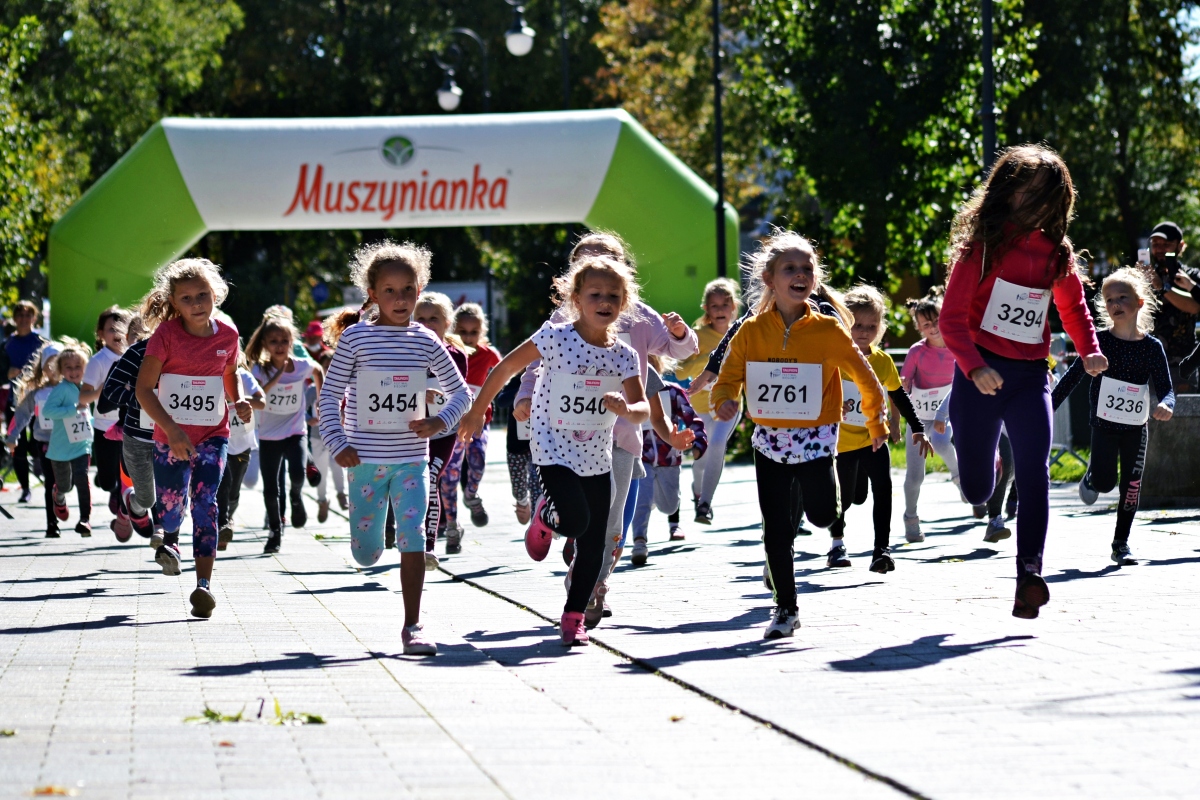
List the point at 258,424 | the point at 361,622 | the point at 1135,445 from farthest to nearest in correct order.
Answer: the point at 258,424, the point at 1135,445, the point at 361,622

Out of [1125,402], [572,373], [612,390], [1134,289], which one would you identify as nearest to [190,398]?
[572,373]

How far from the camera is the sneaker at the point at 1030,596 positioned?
688cm

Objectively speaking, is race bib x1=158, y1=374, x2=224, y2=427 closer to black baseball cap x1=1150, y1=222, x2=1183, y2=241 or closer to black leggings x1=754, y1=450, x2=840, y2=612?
black leggings x1=754, y1=450, x2=840, y2=612

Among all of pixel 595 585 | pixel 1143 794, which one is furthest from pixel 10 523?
pixel 1143 794

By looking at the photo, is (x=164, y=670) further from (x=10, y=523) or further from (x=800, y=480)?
(x=10, y=523)

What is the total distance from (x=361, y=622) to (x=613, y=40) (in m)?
35.4

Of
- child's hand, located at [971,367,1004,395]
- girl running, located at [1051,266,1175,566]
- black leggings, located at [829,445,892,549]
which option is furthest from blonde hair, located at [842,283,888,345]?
child's hand, located at [971,367,1004,395]

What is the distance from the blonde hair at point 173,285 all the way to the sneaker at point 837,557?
368 centimetres

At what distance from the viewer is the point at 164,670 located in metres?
6.49

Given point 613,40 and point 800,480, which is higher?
point 613,40

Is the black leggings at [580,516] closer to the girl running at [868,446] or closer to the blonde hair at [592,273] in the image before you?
the blonde hair at [592,273]

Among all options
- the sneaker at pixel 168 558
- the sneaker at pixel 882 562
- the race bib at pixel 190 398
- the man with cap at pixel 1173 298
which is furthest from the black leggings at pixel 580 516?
the man with cap at pixel 1173 298

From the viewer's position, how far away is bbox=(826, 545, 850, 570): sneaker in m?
9.95

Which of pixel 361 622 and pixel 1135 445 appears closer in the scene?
pixel 361 622
